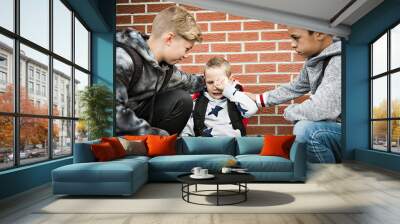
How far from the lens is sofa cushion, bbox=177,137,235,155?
258 inches

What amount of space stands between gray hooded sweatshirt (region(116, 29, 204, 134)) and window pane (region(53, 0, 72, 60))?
1338 mm

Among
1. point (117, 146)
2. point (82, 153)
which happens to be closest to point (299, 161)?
point (117, 146)

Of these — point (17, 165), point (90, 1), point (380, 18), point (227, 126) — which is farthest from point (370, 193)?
point (90, 1)

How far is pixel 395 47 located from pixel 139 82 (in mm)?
4841

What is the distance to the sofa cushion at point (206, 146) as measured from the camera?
258 inches

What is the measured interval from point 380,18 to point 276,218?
5.18 m

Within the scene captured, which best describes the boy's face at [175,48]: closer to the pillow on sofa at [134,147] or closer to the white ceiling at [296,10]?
the white ceiling at [296,10]

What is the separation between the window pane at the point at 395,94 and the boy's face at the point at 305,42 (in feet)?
4.94

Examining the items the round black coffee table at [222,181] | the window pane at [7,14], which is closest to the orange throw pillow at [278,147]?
the round black coffee table at [222,181]


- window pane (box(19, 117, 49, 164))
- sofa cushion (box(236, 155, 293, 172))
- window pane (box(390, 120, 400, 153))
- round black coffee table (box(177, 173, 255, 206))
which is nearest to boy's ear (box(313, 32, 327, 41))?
window pane (box(390, 120, 400, 153))

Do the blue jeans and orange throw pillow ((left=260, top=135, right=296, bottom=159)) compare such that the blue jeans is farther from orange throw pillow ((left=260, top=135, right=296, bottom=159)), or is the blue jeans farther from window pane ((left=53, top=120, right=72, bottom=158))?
window pane ((left=53, top=120, right=72, bottom=158))

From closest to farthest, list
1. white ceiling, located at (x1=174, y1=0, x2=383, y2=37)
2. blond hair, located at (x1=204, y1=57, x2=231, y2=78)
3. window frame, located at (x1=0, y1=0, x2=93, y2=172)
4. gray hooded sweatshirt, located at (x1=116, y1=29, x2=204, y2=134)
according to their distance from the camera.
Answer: window frame, located at (x1=0, y1=0, x2=93, y2=172), white ceiling, located at (x1=174, y1=0, x2=383, y2=37), gray hooded sweatshirt, located at (x1=116, y1=29, x2=204, y2=134), blond hair, located at (x1=204, y1=57, x2=231, y2=78)

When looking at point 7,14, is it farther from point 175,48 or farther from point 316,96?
point 316,96

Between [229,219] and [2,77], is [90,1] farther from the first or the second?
[229,219]
